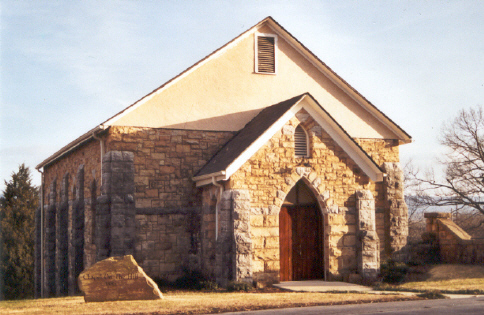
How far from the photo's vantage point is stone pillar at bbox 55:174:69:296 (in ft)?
75.9

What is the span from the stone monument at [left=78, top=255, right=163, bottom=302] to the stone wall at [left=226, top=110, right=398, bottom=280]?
3.79 meters

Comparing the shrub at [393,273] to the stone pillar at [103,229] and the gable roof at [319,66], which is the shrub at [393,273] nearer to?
the gable roof at [319,66]

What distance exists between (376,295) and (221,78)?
8.71 meters

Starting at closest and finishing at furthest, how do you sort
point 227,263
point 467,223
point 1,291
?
1. point 227,263
2. point 467,223
3. point 1,291

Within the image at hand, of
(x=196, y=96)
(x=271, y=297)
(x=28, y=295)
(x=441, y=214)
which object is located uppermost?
(x=196, y=96)

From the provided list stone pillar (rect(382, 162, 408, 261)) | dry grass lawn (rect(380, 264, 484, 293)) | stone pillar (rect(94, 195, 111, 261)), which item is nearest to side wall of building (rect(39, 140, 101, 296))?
stone pillar (rect(94, 195, 111, 261))

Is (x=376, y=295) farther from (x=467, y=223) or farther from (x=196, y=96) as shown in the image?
(x=467, y=223)

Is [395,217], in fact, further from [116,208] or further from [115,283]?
[115,283]

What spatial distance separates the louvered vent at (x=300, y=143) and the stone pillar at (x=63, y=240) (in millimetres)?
10937

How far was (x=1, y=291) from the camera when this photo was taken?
1534 inches

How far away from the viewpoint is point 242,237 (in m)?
15.2

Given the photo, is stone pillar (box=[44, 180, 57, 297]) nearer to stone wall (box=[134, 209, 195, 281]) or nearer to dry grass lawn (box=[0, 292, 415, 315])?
stone wall (box=[134, 209, 195, 281])

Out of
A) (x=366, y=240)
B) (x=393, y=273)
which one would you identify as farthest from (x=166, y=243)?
(x=393, y=273)

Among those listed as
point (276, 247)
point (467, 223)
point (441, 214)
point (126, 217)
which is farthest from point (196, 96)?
point (467, 223)
